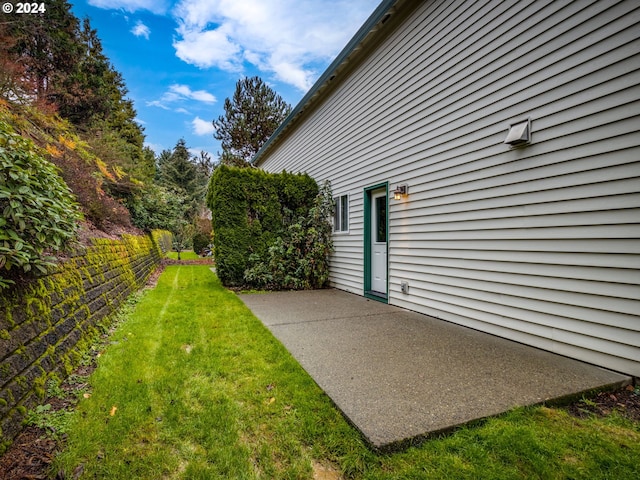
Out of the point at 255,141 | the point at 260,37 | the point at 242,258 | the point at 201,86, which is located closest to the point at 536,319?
the point at 242,258

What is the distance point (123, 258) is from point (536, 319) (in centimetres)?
669

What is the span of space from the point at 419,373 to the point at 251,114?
20309 mm

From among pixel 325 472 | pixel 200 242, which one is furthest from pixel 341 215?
pixel 200 242

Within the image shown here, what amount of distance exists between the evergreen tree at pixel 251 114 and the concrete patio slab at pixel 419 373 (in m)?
18.1

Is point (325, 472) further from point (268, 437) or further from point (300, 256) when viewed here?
point (300, 256)

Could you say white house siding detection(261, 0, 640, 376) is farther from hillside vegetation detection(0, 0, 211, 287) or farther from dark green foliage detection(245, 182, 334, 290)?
hillside vegetation detection(0, 0, 211, 287)

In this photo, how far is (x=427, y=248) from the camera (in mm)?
4734

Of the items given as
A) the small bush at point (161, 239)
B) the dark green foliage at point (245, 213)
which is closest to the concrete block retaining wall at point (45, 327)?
the dark green foliage at point (245, 213)

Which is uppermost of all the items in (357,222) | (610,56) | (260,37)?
(260,37)

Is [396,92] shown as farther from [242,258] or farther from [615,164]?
[242,258]

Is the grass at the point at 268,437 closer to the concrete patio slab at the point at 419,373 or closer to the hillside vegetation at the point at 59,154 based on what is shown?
the concrete patio slab at the point at 419,373

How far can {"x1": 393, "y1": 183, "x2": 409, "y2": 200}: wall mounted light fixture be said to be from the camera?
512 cm

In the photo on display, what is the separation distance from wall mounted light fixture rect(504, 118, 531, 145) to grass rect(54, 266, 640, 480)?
262cm

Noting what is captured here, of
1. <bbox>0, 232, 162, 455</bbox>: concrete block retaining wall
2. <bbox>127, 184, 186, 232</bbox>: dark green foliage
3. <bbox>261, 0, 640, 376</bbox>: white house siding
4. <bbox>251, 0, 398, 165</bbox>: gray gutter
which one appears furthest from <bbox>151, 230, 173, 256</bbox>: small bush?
<bbox>261, 0, 640, 376</bbox>: white house siding
